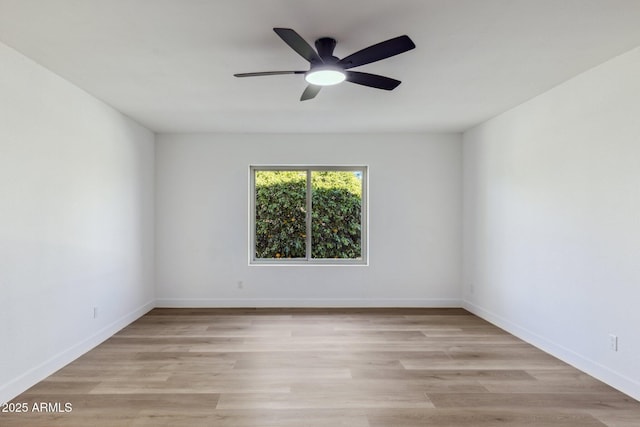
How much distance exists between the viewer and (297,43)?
201 centimetres

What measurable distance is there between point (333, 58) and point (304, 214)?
3.00 metres

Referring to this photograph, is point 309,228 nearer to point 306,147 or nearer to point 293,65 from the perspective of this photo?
point 306,147

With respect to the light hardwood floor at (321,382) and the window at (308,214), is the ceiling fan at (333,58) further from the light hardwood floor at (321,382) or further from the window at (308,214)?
the window at (308,214)

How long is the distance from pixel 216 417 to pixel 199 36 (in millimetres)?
2324

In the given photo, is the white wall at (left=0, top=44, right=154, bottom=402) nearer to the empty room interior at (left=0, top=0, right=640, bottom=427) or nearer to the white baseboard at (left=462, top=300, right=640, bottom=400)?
the empty room interior at (left=0, top=0, right=640, bottom=427)

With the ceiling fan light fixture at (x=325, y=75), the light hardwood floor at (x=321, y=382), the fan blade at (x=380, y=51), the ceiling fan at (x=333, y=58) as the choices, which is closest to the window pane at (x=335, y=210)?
the light hardwood floor at (x=321, y=382)

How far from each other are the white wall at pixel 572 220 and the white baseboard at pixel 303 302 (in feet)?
2.42

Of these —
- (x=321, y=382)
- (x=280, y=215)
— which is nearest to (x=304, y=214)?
(x=280, y=215)

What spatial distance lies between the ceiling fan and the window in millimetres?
2500

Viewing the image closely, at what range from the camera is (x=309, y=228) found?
507 centimetres

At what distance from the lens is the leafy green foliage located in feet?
16.7

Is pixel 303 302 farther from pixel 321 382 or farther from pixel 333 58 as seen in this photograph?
pixel 333 58

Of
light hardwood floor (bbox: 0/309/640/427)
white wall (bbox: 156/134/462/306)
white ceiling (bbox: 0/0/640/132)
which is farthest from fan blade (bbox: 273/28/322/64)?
white wall (bbox: 156/134/462/306)

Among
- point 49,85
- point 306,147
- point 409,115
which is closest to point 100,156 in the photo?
point 49,85
